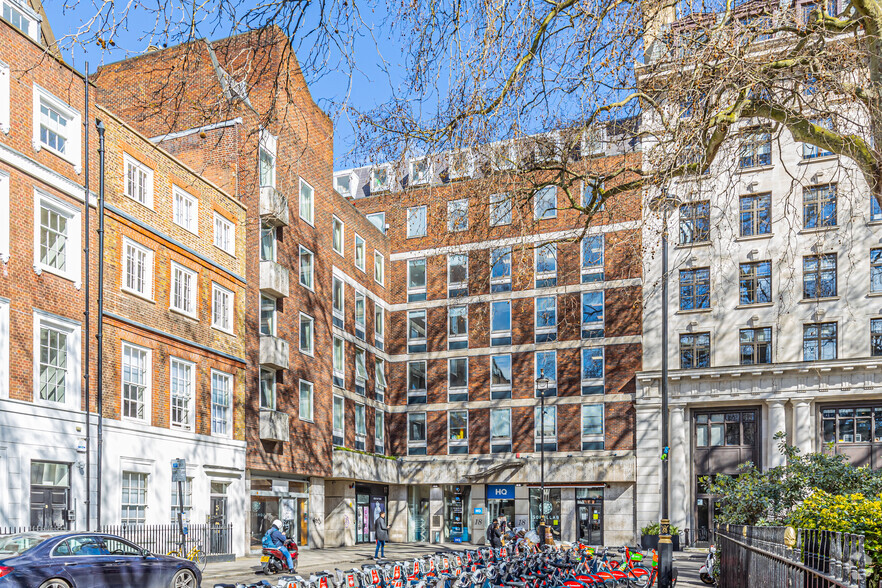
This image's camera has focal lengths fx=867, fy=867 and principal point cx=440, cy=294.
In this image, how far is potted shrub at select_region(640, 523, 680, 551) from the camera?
35.3 m

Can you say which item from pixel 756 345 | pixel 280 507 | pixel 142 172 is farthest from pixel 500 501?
pixel 142 172

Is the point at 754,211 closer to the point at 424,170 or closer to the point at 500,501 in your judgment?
the point at 500,501

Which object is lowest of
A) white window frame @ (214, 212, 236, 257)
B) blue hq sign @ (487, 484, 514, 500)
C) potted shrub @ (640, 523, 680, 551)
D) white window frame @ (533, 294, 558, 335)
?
potted shrub @ (640, 523, 680, 551)

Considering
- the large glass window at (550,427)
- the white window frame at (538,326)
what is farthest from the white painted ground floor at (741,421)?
the white window frame at (538,326)

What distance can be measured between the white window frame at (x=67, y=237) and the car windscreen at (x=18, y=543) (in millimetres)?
8382

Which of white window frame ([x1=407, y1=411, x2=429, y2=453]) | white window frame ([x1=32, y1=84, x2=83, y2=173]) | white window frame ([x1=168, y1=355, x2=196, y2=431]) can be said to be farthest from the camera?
white window frame ([x1=407, y1=411, x2=429, y2=453])

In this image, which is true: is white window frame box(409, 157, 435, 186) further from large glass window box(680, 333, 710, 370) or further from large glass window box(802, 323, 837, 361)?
large glass window box(802, 323, 837, 361)

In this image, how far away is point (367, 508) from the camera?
42.3m

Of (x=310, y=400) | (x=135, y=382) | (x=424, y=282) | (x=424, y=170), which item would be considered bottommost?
(x=310, y=400)

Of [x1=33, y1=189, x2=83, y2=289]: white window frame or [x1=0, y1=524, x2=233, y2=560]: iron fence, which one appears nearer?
[x1=33, y1=189, x2=83, y2=289]: white window frame

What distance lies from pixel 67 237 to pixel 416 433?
2584cm

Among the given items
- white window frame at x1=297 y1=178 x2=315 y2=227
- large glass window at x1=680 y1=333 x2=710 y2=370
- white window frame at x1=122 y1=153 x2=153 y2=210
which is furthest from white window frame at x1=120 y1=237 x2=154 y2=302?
large glass window at x1=680 y1=333 x2=710 y2=370

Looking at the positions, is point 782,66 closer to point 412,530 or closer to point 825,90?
point 825,90

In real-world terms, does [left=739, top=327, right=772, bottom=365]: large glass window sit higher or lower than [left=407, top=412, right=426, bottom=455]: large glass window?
higher
